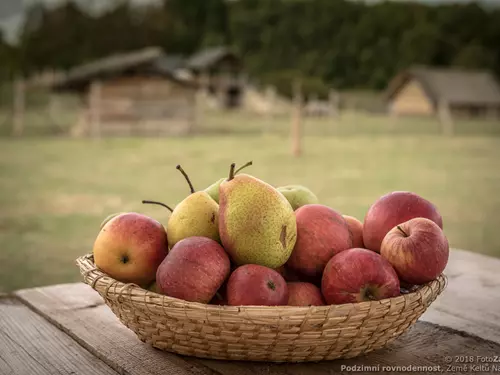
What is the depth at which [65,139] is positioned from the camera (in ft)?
67.2

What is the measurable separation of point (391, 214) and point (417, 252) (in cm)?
15

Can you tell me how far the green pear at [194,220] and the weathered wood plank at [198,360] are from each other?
24 cm

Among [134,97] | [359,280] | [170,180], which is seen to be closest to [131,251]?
[359,280]

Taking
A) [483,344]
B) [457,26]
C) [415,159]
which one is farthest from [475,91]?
[483,344]

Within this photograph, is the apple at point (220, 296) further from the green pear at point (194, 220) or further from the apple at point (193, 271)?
the green pear at point (194, 220)

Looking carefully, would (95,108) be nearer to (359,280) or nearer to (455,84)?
(359,280)

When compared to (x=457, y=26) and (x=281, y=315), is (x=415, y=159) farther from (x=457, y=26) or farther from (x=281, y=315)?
(x=457, y=26)

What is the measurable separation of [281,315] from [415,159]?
48.4ft

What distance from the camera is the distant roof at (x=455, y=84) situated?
4709 cm

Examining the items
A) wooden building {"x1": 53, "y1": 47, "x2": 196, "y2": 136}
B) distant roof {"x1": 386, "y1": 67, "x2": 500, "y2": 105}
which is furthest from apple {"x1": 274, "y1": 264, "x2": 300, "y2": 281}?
distant roof {"x1": 386, "y1": 67, "x2": 500, "y2": 105}

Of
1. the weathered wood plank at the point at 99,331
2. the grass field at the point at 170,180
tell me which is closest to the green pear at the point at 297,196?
the weathered wood plank at the point at 99,331

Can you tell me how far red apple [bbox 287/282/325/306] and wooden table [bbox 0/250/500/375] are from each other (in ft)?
0.39

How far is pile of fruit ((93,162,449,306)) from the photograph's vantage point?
1289 millimetres

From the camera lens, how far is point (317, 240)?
1419mm
